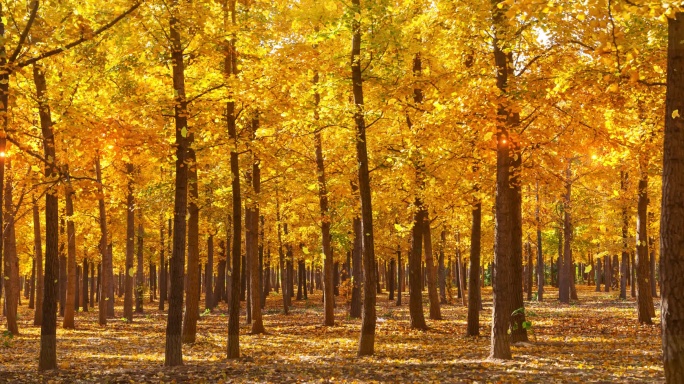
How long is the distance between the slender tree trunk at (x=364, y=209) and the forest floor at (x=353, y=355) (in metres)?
0.68

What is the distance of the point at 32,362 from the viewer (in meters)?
15.7

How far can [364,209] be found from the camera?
15.1m

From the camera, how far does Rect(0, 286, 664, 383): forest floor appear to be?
39.7 ft

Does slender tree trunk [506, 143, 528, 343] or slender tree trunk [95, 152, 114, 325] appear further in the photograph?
slender tree trunk [95, 152, 114, 325]

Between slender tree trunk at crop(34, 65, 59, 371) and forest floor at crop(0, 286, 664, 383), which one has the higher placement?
slender tree trunk at crop(34, 65, 59, 371)

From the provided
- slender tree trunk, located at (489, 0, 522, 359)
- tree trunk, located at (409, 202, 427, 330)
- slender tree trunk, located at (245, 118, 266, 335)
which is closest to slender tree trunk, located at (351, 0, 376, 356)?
slender tree trunk, located at (489, 0, 522, 359)

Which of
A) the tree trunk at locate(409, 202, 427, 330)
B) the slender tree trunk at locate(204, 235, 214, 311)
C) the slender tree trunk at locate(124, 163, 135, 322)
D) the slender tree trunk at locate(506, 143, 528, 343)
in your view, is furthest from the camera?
the slender tree trunk at locate(204, 235, 214, 311)

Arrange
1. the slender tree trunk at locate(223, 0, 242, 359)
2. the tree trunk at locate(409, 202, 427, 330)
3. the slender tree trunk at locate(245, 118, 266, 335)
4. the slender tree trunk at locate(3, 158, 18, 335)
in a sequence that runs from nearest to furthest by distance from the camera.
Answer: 1. the slender tree trunk at locate(223, 0, 242, 359)
2. the slender tree trunk at locate(245, 118, 266, 335)
3. the tree trunk at locate(409, 202, 427, 330)
4. the slender tree trunk at locate(3, 158, 18, 335)

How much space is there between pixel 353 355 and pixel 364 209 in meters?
3.92

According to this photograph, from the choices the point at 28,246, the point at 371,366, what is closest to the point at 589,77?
the point at 371,366

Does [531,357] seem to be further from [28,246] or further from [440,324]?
[28,246]

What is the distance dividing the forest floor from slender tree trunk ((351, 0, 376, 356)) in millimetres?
676

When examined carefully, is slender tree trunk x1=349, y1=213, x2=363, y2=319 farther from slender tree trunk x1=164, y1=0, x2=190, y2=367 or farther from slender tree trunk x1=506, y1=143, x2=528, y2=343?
slender tree trunk x1=164, y1=0, x2=190, y2=367

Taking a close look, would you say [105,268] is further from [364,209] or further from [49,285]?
[364,209]
